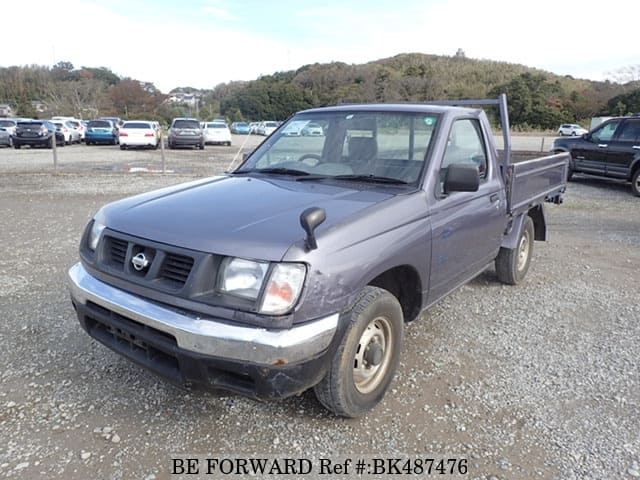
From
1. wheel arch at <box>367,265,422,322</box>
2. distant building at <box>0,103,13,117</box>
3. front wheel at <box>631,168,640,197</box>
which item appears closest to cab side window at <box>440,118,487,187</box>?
wheel arch at <box>367,265,422,322</box>

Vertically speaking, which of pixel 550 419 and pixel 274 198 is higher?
pixel 274 198

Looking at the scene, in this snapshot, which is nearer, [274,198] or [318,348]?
[318,348]

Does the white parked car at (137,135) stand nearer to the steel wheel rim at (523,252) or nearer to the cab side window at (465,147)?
the steel wheel rim at (523,252)

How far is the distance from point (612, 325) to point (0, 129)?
2902cm

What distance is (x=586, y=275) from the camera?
5.79m

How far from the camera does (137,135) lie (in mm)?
23578

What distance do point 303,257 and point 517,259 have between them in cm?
366

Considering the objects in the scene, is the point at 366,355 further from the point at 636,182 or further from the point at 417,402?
the point at 636,182

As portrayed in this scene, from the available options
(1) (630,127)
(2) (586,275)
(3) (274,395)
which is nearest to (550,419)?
(3) (274,395)

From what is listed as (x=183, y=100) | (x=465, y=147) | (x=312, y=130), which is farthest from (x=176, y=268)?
(x=183, y=100)

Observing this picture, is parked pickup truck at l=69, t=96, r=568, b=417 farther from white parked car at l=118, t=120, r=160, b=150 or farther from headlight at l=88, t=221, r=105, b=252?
white parked car at l=118, t=120, r=160, b=150

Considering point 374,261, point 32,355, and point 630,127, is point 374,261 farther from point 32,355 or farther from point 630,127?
point 630,127

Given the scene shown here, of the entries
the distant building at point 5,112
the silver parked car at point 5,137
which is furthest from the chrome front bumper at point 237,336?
the distant building at point 5,112

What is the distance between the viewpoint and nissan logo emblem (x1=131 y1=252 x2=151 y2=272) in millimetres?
2549
